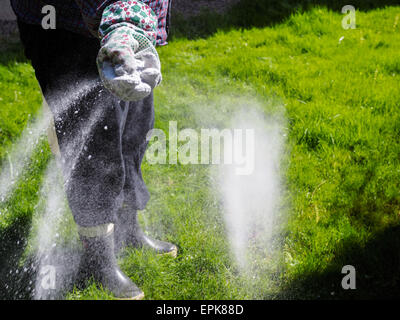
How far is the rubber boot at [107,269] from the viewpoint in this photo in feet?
6.60

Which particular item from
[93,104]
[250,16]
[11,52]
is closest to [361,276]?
[93,104]

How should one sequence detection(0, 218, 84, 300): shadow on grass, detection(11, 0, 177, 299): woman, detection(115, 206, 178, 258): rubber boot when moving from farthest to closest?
1. detection(115, 206, 178, 258): rubber boot
2. detection(0, 218, 84, 300): shadow on grass
3. detection(11, 0, 177, 299): woman

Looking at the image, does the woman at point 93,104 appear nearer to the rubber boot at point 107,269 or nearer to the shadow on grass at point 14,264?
the rubber boot at point 107,269

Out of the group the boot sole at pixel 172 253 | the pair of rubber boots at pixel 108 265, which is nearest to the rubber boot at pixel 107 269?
the pair of rubber boots at pixel 108 265

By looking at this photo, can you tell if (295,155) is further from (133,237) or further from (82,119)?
(82,119)

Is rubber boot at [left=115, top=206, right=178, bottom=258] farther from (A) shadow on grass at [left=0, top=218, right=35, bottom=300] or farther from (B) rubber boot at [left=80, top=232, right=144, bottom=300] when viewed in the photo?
(A) shadow on grass at [left=0, top=218, right=35, bottom=300]

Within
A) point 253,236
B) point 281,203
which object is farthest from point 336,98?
point 253,236

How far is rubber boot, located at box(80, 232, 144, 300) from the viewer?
201 cm

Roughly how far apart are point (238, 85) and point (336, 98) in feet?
2.98

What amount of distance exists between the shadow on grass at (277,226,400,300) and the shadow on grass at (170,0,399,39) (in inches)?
137

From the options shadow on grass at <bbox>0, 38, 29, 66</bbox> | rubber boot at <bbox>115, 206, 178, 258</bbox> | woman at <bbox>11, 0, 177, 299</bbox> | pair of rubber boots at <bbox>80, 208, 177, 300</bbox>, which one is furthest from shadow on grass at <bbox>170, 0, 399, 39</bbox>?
pair of rubber boots at <bbox>80, 208, 177, 300</bbox>

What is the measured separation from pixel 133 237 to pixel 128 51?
52.0 inches

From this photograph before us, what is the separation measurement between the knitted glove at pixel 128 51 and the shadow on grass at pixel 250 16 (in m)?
3.67
